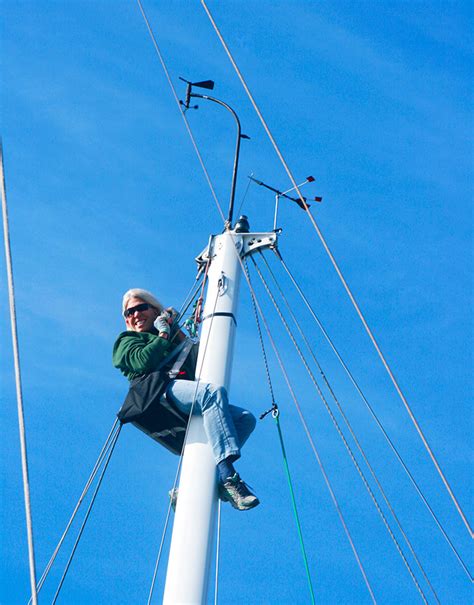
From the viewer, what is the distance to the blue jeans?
856 centimetres

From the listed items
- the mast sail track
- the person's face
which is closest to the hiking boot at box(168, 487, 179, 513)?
the mast sail track

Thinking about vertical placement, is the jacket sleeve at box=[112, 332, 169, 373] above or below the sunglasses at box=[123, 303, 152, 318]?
below

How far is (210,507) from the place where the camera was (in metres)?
8.25

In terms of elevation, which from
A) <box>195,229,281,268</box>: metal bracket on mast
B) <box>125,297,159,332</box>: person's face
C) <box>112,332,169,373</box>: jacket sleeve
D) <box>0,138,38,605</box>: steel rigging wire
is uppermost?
<box>195,229,281,268</box>: metal bracket on mast

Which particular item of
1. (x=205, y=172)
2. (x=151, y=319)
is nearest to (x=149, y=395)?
(x=151, y=319)

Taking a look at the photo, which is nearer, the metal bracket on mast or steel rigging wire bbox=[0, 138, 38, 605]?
steel rigging wire bbox=[0, 138, 38, 605]

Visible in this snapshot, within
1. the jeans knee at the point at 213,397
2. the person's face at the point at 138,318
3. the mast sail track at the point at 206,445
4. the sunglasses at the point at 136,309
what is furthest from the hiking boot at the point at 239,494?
the sunglasses at the point at 136,309

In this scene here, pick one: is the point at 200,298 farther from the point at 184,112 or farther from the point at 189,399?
the point at 184,112

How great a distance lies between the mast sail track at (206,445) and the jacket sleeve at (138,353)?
1.37 feet

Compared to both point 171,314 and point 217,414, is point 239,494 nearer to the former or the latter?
point 217,414

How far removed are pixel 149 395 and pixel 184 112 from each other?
4.22 m

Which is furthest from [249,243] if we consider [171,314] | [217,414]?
[217,414]

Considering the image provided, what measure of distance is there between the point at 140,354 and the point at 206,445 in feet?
3.99

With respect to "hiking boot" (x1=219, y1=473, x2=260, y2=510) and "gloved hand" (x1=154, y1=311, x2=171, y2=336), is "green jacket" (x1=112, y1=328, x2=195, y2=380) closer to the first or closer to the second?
"gloved hand" (x1=154, y1=311, x2=171, y2=336)
